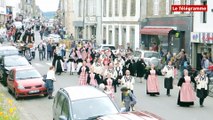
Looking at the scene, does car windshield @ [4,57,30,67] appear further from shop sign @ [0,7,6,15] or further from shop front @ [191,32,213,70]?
shop sign @ [0,7,6,15]

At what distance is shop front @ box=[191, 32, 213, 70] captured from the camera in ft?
94.8

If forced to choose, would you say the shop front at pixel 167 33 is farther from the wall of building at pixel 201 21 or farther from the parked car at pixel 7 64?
the parked car at pixel 7 64

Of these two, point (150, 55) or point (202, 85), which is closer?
point (202, 85)

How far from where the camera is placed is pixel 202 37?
1171 inches

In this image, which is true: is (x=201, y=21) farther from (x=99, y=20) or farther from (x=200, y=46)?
(x=99, y=20)

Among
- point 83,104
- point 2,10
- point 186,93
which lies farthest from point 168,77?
point 2,10

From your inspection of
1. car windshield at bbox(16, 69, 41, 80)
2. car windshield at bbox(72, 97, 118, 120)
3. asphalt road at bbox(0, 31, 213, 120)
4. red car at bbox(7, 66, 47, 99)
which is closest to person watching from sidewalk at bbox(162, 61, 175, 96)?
asphalt road at bbox(0, 31, 213, 120)

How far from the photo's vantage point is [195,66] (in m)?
31.2

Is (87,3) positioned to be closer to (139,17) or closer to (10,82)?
(139,17)

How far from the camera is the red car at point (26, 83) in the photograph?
2064 cm

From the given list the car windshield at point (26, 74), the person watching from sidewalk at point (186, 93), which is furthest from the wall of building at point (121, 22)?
the person watching from sidewalk at point (186, 93)

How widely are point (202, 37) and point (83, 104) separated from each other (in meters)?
19.4

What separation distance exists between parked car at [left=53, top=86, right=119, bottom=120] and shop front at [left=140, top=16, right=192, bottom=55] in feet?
69.0

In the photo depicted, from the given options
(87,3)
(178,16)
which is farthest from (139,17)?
(87,3)
